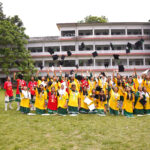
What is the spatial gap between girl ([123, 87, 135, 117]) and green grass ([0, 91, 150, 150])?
1499 millimetres

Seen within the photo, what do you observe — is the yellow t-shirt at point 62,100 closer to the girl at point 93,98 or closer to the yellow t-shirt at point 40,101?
the yellow t-shirt at point 40,101

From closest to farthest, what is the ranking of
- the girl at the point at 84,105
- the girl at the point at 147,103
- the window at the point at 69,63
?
the girl at the point at 147,103 → the girl at the point at 84,105 → the window at the point at 69,63

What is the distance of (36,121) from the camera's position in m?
6.34

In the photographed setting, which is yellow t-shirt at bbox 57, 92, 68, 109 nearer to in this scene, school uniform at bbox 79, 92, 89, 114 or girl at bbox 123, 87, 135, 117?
school uniform at bbox 79, 92, 89, 114

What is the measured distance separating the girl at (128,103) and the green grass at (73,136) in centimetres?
150

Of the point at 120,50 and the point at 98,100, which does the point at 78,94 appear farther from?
the point at 120,50

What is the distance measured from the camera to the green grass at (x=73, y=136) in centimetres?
391

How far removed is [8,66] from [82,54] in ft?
43.6

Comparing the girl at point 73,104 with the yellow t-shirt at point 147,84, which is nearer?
the girl at point 73,104

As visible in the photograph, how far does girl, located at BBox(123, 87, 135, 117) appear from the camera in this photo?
7422 mm

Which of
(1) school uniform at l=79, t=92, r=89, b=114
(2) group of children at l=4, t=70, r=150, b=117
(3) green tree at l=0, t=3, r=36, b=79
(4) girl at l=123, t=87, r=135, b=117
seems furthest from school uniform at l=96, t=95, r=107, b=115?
(3) green tree at l=0, t=3, r=36, b=79

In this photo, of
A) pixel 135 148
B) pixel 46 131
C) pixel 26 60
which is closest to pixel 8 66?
pixel 26 60

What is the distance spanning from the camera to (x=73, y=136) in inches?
182

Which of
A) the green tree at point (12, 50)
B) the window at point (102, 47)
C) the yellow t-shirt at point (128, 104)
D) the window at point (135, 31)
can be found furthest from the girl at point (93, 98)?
the window at point (135, 31)
